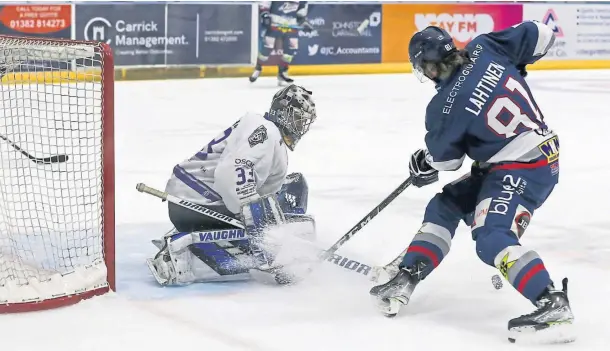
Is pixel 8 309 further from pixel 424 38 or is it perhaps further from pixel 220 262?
pixel 424 38

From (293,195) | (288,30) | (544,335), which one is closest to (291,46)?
(288,30)

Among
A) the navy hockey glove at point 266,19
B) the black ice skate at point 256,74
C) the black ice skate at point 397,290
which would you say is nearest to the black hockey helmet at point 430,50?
the black ice skate at point 397,290

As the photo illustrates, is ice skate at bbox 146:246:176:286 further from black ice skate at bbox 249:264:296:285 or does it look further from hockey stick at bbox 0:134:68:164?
hockey stick at bbox 0:134:68:164

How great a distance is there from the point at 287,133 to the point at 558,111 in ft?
16.0

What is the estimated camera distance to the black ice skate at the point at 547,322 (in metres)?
2.75

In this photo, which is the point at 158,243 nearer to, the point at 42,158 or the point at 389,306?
the point at 42,158

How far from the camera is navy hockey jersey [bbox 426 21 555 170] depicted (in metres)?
2.97

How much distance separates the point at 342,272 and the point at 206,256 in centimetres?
49

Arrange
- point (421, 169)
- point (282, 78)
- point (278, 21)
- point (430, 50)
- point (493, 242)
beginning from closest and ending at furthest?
point (493, 242) → point (430, 50) → point (421, 169) → point (282, 78) → point (278, 21)

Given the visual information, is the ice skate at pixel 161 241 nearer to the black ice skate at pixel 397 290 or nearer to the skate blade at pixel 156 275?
the skate blade at pixel 156 275

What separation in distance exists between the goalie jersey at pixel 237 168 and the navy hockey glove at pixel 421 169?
470 millimetres

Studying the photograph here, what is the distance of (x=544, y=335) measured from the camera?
278cm

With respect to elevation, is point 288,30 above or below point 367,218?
above

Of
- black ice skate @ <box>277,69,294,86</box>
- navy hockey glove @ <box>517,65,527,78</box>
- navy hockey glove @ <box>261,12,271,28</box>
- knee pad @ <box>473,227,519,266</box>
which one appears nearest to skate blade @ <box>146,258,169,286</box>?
knee pad @ <box>473,227,519,266</box>
